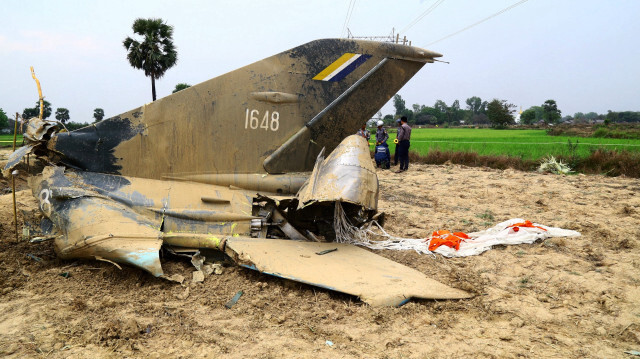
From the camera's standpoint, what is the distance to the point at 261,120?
464 cm

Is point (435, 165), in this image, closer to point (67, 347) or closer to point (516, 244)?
point (516, 244)

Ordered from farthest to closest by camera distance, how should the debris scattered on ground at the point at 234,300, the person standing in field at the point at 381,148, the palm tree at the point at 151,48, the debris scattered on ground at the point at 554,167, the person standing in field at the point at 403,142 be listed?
the palm tree at the point at 151,48, the person standing in field at the point at 381,148, the person standing in field at the point at 403,142, the debris scattered on ground at the point at 554,167, the debris scattered on ground at the point at 234,300

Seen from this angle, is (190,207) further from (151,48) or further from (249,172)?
(151,48)

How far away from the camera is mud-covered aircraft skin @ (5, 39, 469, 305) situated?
3602 mm

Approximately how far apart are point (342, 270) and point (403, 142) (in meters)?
9.02

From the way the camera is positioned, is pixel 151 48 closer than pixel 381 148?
No

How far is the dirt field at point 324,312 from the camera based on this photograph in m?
2.63

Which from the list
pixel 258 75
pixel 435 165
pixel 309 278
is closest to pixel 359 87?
pixel 258 75

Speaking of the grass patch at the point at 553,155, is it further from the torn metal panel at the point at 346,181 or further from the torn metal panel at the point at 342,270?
the torn metal panel at the point at 342,270

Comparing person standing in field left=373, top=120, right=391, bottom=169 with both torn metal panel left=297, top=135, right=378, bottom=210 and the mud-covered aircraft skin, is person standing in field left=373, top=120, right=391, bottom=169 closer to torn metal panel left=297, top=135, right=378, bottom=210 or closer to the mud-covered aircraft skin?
the mud-covered aircraft skin

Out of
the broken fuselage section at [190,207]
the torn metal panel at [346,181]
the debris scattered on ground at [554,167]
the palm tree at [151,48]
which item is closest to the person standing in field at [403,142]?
the debris scattered on ground at [554,167]

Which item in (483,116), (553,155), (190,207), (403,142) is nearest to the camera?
(190,207)

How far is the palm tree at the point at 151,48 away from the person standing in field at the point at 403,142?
1454cm

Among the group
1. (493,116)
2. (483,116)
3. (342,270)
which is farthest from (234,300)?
(483,116)
